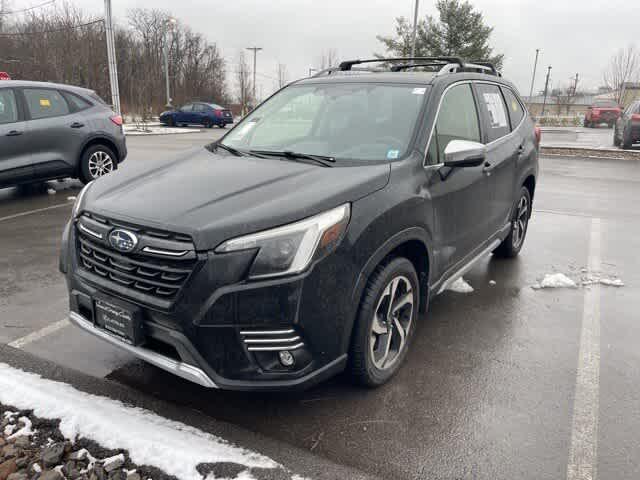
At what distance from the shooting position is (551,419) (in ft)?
8.95

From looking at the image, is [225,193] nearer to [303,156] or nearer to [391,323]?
[303,156]

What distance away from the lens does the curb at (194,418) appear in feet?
7.64

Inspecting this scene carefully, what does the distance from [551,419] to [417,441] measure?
2.55ft

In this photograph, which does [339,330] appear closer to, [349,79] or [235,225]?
[235,225]

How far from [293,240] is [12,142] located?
6529 millimetres

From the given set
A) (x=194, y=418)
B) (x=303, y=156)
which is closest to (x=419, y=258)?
(x=303, y=156)

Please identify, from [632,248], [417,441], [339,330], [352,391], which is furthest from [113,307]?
[632,248]

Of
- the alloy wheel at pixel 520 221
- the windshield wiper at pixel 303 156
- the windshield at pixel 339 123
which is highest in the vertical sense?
the windshield at pixel 339 123

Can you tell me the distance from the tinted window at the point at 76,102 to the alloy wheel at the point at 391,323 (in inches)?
275

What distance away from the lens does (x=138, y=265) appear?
240cm

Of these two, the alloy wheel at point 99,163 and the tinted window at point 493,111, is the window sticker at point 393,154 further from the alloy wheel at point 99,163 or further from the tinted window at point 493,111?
the alloy wheel at point 99,163

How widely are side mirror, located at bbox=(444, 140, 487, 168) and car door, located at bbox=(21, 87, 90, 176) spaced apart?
6497 millimetres

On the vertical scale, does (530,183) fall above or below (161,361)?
above

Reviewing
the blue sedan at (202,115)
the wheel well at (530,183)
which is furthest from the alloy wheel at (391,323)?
the blue sedan at (202,115)
